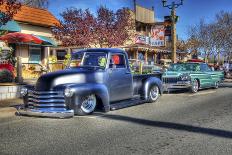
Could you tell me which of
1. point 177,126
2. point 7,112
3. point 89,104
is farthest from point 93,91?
point 7,112

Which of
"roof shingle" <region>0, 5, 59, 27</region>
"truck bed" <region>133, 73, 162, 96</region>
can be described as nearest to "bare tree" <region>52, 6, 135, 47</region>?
"roof shingle" <region>0, 5, 59, 27</region>

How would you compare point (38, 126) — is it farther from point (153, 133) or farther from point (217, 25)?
point (217, 25)

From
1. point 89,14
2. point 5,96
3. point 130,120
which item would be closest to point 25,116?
point 130,120

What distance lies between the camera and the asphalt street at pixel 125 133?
21.0ft

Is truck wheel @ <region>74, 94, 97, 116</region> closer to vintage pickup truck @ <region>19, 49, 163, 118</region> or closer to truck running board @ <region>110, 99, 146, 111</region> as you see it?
vintage pickup truck @ <region>19, 49, 163, 118</region>

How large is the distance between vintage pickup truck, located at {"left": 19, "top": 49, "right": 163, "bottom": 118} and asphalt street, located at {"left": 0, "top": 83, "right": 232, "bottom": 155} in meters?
0.30

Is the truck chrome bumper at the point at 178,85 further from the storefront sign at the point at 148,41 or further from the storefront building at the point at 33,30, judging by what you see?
the storefront sign at the point at 148,41

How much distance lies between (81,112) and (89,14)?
18.7 metres

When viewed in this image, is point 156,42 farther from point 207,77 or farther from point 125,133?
point 125,133

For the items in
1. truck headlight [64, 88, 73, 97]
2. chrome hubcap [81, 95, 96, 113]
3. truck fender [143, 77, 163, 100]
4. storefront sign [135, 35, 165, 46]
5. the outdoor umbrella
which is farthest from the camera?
storefront sign [135, 35, 165, 46]

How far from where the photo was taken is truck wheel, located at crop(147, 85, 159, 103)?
12843mm

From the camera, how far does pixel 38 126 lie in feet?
28.1

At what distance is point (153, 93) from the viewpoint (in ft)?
43.2

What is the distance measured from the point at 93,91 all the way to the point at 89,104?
445 millimetres
